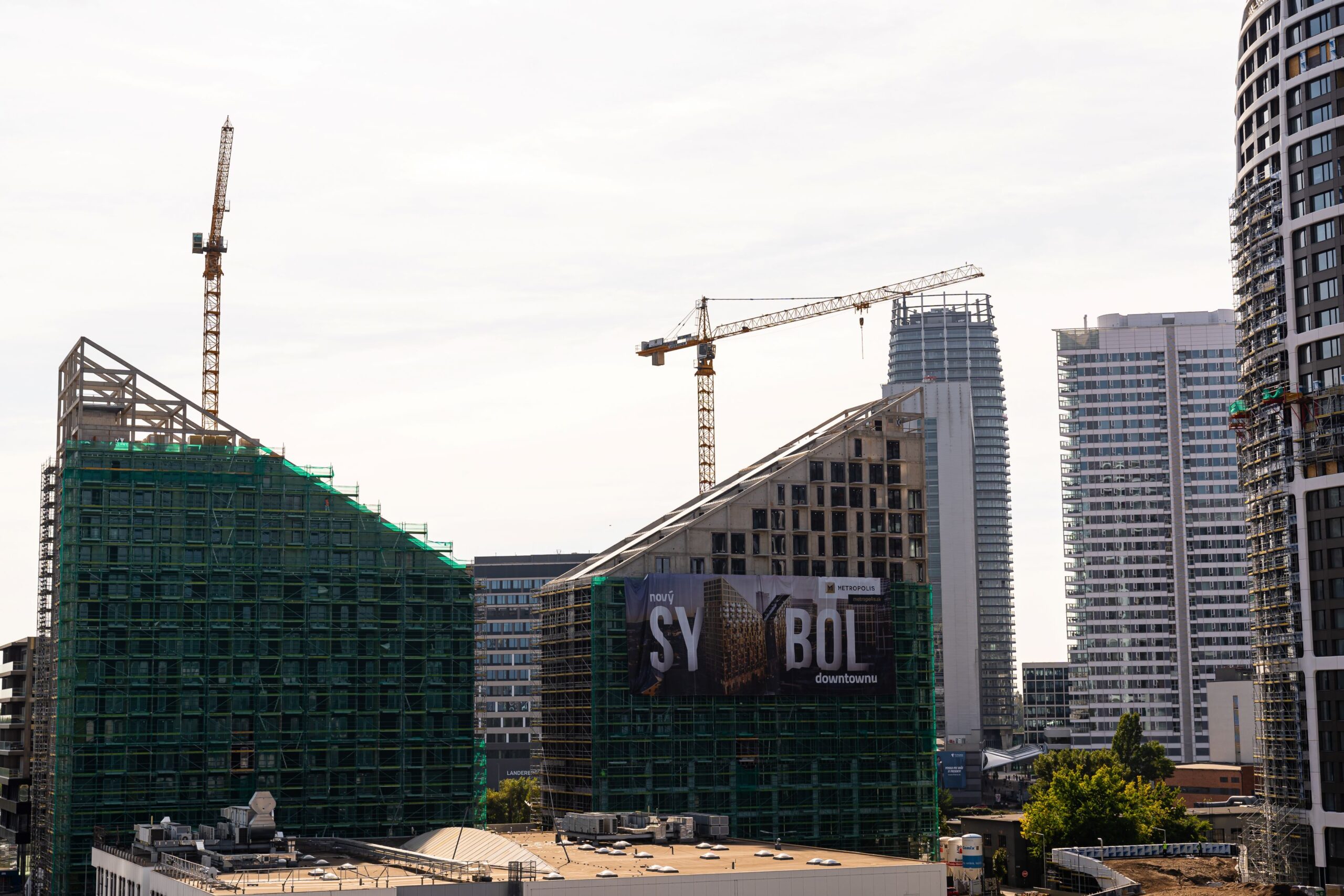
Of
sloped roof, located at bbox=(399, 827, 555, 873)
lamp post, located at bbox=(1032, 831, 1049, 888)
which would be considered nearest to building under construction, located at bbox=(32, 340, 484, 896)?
sloped roof, located at bbox=(399, 827, 555, 873)

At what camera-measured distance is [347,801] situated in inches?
5699

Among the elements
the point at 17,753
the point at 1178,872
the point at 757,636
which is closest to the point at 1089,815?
the point at 1178,872

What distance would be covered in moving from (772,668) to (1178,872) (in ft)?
142

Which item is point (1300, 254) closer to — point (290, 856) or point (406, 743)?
point (406, 743)

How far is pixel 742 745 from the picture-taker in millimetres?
163625

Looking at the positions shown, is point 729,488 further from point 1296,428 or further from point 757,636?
point 1296,428

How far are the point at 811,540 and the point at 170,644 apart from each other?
2553 inches

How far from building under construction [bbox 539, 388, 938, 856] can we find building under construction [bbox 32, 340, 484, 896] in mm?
16337

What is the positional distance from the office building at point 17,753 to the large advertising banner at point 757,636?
65655 millimetres

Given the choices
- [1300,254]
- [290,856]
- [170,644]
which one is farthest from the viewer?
[1300,254]

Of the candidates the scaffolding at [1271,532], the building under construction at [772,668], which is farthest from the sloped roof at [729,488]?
the scaffolding at [1271,532]

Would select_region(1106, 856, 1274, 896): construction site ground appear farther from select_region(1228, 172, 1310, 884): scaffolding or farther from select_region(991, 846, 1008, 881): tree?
select_region(991, 846, 1008, 881): tree

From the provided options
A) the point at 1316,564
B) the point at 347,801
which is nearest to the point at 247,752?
the point at 347,801

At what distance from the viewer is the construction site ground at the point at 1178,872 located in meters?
150
